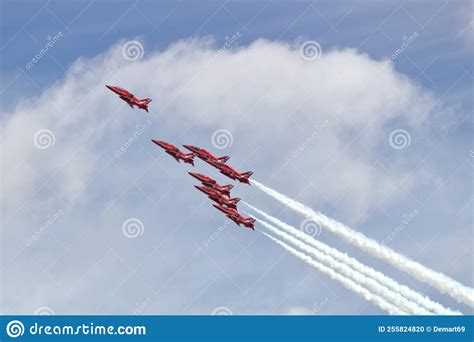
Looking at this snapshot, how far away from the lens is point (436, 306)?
190 m
